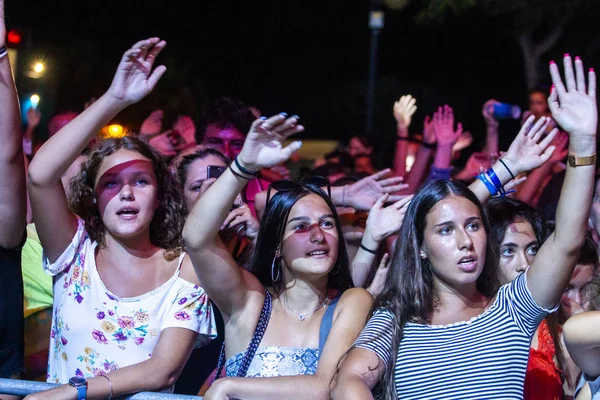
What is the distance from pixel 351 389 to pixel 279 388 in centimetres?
32

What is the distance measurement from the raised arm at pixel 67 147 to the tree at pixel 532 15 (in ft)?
38.7

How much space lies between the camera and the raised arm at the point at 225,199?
3.29 metres

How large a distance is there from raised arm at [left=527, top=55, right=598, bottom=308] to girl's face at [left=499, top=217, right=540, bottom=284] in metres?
0.75

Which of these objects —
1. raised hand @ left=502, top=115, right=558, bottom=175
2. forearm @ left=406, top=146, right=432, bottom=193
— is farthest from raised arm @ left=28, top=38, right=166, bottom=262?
forearm @ left=406, top=146, right=432, bottom=193

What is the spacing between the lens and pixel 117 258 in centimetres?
379

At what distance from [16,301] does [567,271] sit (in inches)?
83.3

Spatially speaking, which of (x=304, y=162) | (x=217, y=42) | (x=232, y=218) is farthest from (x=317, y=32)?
(x=232, y=218)

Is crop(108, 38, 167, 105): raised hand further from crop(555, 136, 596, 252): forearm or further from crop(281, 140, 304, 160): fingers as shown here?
crop(555, 136, 596, 252): forearm

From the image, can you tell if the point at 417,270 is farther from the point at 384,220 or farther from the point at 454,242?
the point at 384,220

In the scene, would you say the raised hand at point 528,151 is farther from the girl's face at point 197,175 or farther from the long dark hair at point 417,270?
the girl's face at point 197,175

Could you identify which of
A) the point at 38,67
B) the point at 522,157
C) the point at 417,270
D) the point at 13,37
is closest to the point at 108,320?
the point at 417,270

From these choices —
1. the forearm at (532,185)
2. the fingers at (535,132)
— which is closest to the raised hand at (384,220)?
the fingers at (535,132)

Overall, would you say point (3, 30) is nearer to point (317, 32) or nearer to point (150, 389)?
point (150, 389)

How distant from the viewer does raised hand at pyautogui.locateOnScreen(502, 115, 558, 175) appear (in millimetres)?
3918
